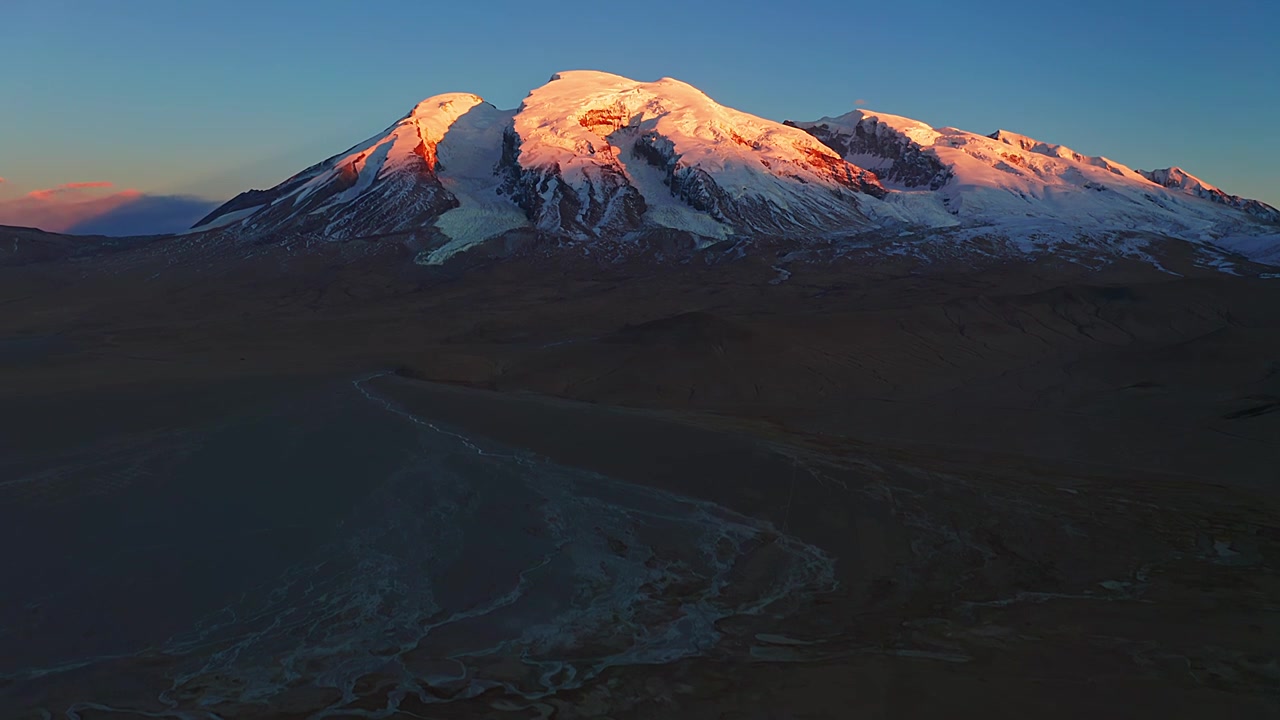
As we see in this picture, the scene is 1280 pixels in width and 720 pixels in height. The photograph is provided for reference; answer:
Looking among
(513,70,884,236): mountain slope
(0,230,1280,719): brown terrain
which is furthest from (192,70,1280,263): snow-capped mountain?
(0,230,1280,719): brown terrain


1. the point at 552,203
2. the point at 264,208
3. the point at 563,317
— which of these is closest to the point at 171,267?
the point at 264,208

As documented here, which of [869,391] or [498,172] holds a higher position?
[498,172]

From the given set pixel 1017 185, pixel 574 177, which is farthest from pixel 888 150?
pixel 574 177

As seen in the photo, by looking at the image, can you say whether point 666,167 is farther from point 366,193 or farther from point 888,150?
point 888,150

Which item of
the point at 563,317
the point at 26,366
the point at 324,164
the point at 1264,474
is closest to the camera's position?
the point at 1264,474

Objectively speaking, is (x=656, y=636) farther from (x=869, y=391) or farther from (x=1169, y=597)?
(x=869, y=391)

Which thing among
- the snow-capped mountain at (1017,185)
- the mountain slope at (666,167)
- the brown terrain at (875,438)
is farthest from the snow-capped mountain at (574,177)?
the brown terrain at (875,438)
